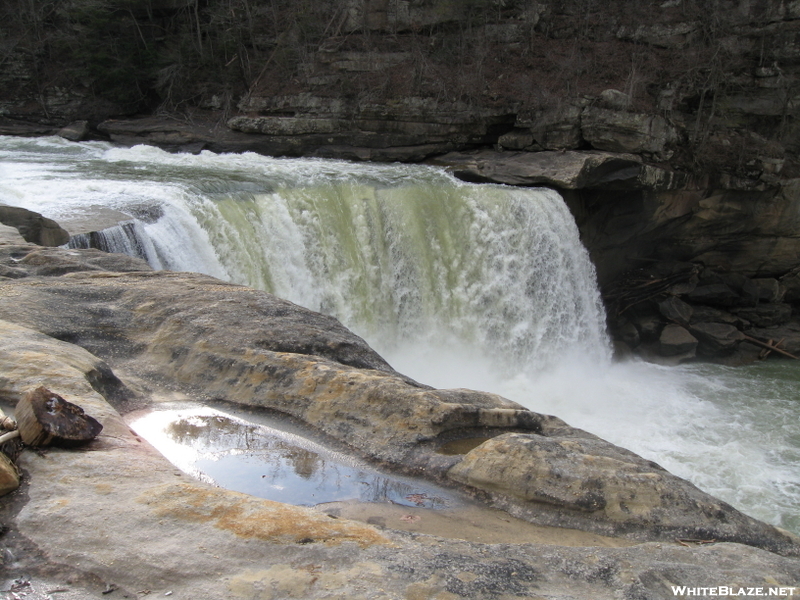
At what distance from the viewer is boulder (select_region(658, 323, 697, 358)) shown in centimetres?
1517

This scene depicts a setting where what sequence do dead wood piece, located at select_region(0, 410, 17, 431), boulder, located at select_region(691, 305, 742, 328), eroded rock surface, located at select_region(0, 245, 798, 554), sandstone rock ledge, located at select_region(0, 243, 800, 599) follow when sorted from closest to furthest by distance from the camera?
sandstone rock ledge, located at select_region(0, 243, 800, 599) < dead wood piece, located at select_region(0, 410, 17, 431) < eroded rock surface, located at select_region(0, 245, 798, 554) < boulder, located at select_region(691, 305, 742, 328)

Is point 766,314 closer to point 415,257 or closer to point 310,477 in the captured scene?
point 415,257

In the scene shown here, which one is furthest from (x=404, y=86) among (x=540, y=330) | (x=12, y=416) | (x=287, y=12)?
(x=12, y=416)

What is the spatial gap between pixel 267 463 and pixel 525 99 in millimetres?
15922

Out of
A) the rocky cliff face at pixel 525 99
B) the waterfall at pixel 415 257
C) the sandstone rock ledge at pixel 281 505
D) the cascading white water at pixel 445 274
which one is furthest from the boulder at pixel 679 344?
the sandstone rock ledge at pixel 281 505

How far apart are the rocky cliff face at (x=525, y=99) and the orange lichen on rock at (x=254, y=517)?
A: 12.8 m

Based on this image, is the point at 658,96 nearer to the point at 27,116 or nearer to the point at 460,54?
the point at 460,54

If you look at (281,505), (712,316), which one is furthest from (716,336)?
(281,505)

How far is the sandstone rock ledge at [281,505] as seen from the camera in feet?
7.54

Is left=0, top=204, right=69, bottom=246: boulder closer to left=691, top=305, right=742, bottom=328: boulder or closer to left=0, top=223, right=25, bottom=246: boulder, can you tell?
left=0, top=223, right=25, bottom=246: boulder

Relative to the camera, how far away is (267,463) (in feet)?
12.0

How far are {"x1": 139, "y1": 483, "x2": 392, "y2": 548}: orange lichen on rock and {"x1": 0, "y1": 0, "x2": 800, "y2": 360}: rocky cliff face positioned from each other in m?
12.8

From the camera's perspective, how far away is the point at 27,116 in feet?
65.2

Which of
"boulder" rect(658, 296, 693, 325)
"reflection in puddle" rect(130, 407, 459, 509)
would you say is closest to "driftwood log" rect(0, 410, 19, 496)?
"reflection in puddle" rect(130, 407, 459, 509)
